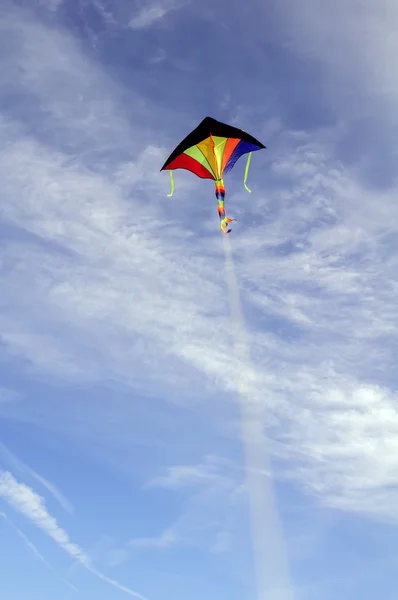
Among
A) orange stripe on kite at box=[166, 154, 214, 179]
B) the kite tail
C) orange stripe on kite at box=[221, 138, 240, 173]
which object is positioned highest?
orange stripe on kite at box=[221, 138, 240, 173]

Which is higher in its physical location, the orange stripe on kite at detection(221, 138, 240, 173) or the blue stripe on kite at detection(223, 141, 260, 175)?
the blue stripe on kite at detection(223, 141, 260, 175)

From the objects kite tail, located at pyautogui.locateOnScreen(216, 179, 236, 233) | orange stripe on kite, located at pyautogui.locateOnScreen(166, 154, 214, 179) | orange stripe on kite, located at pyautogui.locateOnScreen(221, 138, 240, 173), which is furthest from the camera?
orange stripe on kite, located at pyautogui.locateOnScreen(166, 154, 214, 179)

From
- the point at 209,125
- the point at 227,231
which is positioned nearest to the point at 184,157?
the point at 209,125

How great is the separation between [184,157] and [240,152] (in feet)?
14.8

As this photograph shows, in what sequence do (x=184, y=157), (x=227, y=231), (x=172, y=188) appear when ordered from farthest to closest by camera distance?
(x=184, y=157)
(x=172, y=188)
(x=227, y=231)

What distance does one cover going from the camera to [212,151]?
158 feet

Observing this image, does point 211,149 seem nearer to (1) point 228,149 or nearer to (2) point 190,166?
(1) point 228,149

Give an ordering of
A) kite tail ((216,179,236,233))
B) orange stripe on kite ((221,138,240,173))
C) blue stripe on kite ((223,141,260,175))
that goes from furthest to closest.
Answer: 1. blue stripe on kite ((223,141,260,175))
2. orange stripe on kite ((221,138,240,173))
3. kite tail ((216,179,236,233))

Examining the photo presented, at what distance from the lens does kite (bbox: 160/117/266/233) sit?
4588 cm

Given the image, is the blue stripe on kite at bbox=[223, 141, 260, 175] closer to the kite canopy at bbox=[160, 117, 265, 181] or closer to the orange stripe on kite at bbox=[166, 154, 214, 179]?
the kite canopy at bbox=[160, 117, 265, 181]

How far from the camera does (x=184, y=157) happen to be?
4903 cm

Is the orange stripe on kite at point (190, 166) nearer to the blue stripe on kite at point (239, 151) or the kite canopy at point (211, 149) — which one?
the kite canopy at point (211, 149)

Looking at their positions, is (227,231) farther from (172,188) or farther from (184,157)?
(184,157)

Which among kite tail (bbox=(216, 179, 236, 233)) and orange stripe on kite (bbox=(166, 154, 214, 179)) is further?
orange stripe on kite (bbox=(166, 154, 214, 179))
